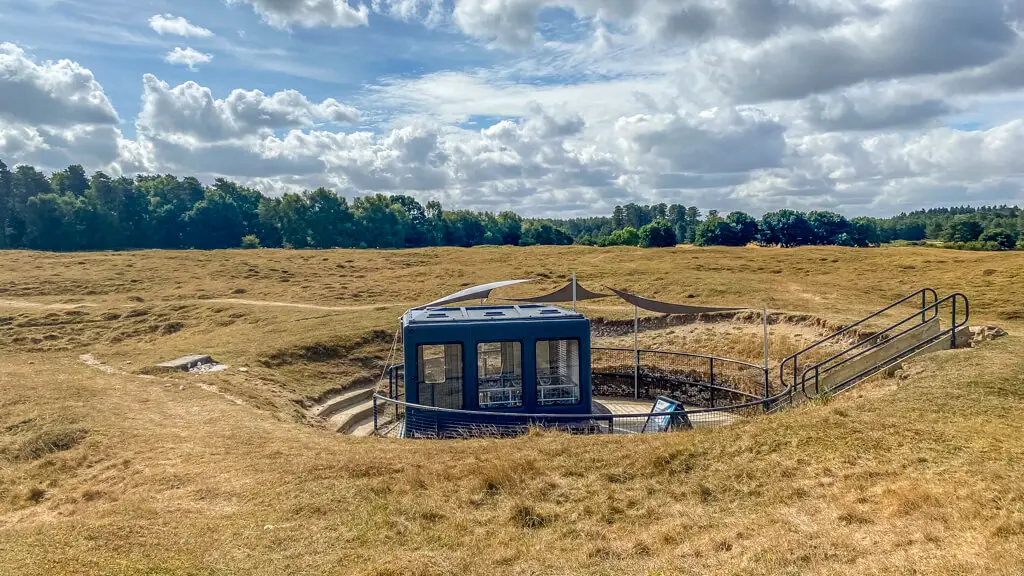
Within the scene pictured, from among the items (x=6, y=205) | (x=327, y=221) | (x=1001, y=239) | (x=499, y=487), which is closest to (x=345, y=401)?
(x=499, y=487)

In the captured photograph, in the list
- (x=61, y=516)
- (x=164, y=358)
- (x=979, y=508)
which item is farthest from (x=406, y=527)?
(x=164, y=358)

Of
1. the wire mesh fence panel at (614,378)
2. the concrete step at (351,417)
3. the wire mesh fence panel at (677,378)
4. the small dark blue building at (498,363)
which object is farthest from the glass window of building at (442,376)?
the wire mesh fence panel at (677,378)

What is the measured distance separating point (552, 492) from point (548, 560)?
6.50 ft

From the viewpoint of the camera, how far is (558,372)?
16.8 meters

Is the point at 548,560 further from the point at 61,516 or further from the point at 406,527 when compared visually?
the point at 61,516

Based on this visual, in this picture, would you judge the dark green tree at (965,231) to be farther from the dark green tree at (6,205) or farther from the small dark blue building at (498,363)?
the dark green tree at (6,205)

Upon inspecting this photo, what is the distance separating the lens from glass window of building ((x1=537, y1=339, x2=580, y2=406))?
16.6 metres

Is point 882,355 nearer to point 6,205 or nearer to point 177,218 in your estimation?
point 177,218

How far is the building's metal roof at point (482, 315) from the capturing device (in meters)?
16.4

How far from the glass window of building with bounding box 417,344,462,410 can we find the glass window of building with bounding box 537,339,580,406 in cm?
211

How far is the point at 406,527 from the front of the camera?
26.9 ft

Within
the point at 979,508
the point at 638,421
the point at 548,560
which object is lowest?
the point at 638,421

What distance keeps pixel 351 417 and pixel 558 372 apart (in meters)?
6.18

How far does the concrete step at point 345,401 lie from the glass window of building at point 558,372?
207 inches
